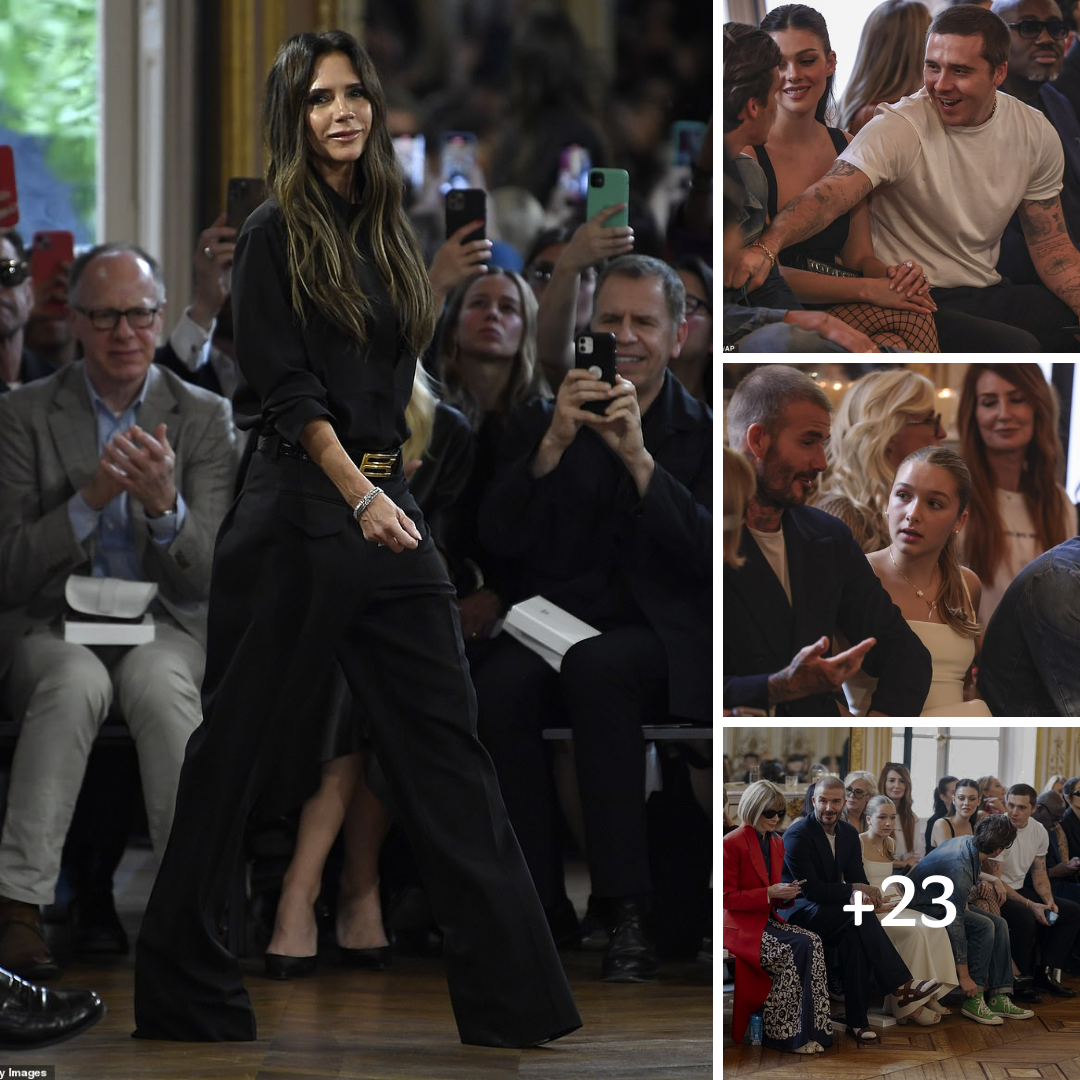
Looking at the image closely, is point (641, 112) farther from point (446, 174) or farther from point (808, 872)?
point (808, 872)

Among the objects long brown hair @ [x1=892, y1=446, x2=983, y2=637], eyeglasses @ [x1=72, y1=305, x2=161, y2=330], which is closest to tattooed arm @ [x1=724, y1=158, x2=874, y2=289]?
long brown hair @ [x1=892, y1=446, x2=983, y2=637]

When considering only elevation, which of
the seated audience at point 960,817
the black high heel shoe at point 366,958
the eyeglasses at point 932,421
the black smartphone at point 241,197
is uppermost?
the black smartphone at point 241,197

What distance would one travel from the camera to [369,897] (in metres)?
2.96

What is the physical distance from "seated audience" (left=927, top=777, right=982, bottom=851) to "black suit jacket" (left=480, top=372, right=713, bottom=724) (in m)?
0.71

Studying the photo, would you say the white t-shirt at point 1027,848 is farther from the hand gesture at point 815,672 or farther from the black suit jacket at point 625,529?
the black suit jacket at point 625,529

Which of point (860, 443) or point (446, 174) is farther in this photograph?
point (446, 174)

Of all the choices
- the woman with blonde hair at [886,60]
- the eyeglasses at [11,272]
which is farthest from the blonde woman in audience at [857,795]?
the eyeglasses at [11,272]

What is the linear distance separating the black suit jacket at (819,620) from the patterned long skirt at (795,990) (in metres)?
0.34

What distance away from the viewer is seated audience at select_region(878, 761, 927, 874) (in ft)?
7.18

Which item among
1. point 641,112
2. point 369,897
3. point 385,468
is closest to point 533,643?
point 369,897

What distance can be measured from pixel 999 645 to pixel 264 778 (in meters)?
1.12

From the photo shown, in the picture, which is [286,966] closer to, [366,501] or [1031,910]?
[366,501]

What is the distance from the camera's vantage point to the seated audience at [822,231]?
2117 mm

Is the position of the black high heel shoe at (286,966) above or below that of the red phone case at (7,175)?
below
